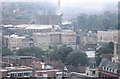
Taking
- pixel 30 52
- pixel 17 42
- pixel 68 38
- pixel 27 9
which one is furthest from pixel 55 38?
pixel 27 9

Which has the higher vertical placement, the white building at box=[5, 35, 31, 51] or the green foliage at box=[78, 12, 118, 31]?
the green foliage at box=[78, 12, 118, 31]

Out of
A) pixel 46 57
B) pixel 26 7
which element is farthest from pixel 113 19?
pixel 46 57

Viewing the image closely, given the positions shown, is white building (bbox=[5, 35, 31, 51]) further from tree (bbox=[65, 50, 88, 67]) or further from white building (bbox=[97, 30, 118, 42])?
tree (bbox=[65, 50, 88, 67])

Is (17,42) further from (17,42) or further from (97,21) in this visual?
(97,21)

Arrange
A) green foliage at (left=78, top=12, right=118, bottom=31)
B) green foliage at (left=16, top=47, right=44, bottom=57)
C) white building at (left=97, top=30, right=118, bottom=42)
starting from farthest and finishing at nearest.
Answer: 1. green foliage at (left=78, top=12, right=118, bottom=31)
2. white building at (left=97, top=30, right=118, bottom=42)
3. green foliage at (left=16, top=47, right=44, bottom=57)

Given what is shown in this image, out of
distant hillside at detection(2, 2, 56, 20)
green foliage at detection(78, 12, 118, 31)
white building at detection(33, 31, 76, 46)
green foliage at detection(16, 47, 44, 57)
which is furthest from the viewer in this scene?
distant hillside at detection(2, 2, 56, 20)

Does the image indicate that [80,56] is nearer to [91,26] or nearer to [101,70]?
[101,70]

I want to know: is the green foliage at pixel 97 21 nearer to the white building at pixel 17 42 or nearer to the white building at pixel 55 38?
the white building at pixel 55 38

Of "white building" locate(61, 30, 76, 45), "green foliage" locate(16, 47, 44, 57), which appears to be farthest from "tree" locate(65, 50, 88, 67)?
"white building" locate(61, 30, 76, 45)

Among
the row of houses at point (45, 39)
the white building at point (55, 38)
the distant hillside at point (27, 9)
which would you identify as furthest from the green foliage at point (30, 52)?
the distant hillside at point (27, 9)
